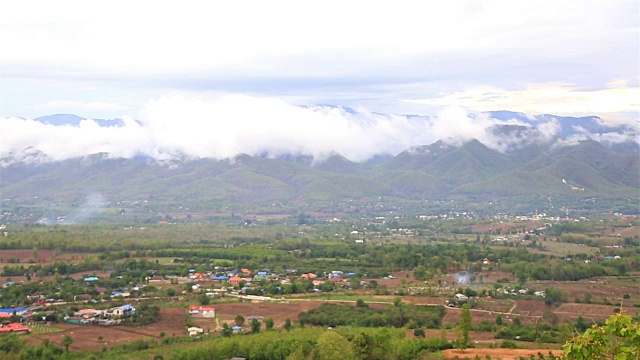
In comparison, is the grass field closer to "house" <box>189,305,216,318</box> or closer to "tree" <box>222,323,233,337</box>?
"house" <box>189,305,216,318</box>

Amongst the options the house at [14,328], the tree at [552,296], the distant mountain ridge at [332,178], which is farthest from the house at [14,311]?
the distant mountain ridge at [332,178]

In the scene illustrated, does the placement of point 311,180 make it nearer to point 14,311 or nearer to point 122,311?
point 122,311

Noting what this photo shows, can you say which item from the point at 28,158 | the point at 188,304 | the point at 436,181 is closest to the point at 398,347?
the point at 188,304

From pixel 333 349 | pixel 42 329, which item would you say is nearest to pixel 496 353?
pixel 333 349

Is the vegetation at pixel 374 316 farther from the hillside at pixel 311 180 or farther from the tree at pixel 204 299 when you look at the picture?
the hillside at pixel 311 180

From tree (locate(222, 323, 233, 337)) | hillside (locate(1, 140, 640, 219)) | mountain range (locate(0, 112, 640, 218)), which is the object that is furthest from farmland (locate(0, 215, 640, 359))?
mountain range (locate(0, 112, 640, 218))

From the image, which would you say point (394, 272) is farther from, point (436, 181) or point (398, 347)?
point (436, 181)
